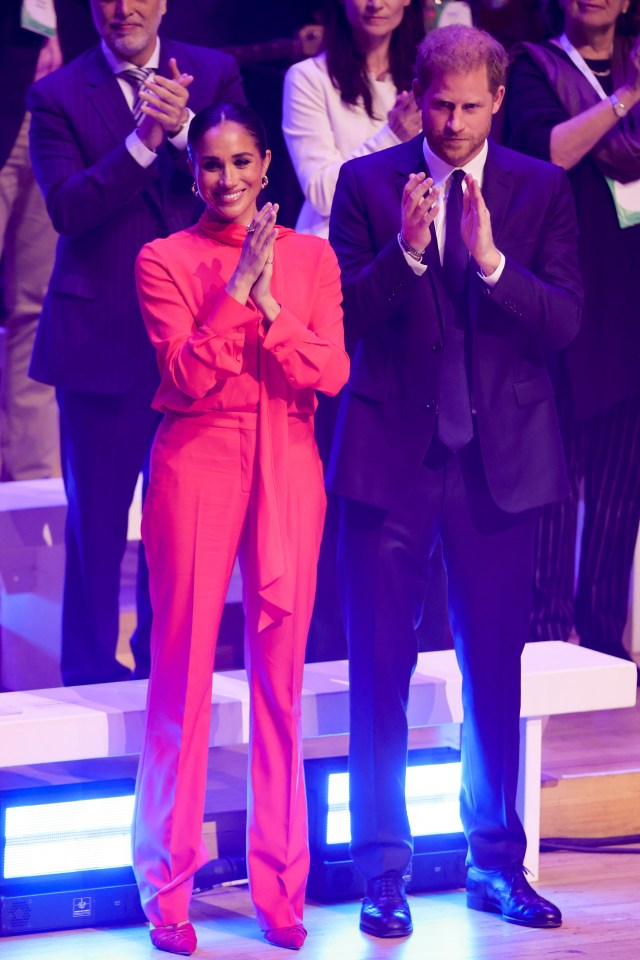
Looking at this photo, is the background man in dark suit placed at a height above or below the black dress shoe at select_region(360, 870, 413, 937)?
above

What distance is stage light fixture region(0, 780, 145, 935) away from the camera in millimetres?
3146

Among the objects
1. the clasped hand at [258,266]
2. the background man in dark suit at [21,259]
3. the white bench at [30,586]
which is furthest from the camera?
the background man in dark suit at [21,259]

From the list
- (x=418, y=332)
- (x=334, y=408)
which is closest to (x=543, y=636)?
(x=334, y=408)

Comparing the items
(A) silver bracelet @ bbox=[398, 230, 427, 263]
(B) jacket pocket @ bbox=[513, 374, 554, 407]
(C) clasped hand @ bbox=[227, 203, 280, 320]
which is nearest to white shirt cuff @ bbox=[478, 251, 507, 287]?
(A) silver bracelet @ bbox=[398, 230, 427, 263]

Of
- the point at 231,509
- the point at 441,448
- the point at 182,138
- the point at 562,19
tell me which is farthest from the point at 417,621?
the point at 562,19

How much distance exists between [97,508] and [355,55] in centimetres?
116

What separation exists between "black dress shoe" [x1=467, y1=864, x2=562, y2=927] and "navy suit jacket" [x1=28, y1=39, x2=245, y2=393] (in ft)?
4.14

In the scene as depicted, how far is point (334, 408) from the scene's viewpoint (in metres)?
3.77

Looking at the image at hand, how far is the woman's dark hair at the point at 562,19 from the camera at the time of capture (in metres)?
3.88

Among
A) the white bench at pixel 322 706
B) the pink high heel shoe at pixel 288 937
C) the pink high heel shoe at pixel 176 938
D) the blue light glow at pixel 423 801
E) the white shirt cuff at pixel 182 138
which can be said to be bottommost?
the pink high heel shoe at pixel 288 937

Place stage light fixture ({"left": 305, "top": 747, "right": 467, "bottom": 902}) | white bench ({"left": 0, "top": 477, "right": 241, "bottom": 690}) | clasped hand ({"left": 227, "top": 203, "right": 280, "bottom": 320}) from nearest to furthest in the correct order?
clasped hand ({"left": 227, "top": 203, "right": 280, "bottom": 320}) < stage light fixture ({"left": 305, "top": 747, "right": 467, "bottom": 902}) < white bench ({"left": 0, "top": 477, "right": 241, "bottom": 690})

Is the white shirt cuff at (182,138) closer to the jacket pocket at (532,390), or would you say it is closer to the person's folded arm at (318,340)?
the person's folded arm at (318,340)

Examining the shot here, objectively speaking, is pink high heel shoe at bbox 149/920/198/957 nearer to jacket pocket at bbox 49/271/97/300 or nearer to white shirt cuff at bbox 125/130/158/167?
jacket pocket at bbox 49/271/97/300

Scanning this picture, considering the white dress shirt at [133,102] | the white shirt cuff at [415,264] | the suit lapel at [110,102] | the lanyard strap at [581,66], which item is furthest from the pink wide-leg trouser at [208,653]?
the lanyard strap at [581,66]
